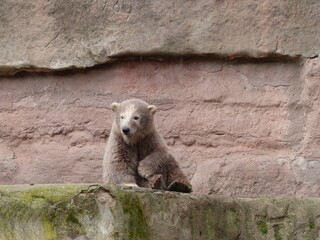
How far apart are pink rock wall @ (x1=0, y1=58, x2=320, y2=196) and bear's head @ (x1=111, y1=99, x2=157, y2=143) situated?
0.40 metres

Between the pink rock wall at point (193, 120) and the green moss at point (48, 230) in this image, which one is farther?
the pink rock wall at point (193, 120)

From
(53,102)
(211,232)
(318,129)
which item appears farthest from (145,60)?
(211,232)

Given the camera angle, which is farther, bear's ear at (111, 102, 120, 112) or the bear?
bear's ear at (111, 102, 120, 112)

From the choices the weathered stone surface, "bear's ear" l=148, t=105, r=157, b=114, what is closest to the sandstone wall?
the weathered stone surface

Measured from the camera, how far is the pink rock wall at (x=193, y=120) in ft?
20.4

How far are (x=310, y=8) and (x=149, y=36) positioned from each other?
0.97 meters

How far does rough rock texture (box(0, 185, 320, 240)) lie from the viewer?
472cm

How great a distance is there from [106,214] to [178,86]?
189cm

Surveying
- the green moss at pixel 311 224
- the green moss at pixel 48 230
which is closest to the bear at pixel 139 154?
the green moss at pixel 311 224

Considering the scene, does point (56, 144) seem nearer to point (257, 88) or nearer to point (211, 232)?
point (257, 88)

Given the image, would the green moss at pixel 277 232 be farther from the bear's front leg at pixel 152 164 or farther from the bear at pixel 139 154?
the bear's front leg at pixel 152 164

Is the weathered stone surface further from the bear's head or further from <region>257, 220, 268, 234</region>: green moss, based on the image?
<region>257, 220, 268, 234</region>: green moss

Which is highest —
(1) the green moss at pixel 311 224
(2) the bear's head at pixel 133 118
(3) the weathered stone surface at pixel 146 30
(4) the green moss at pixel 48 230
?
(3) the weathered stone surface at pixel 146 30

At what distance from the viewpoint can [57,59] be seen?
261 inches
